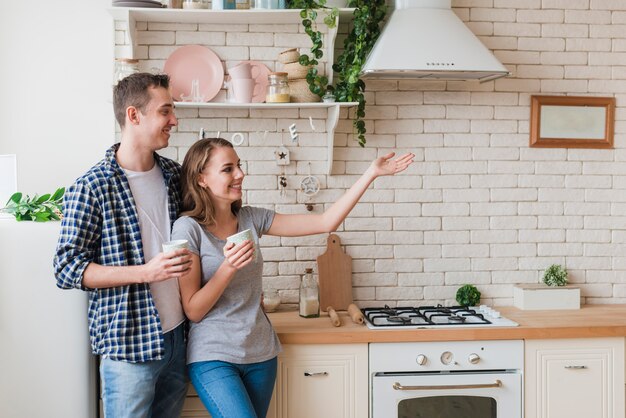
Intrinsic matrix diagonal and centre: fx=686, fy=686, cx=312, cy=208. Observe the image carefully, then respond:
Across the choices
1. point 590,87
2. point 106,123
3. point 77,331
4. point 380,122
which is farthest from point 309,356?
point 590,87

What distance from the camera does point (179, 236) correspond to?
240 cm

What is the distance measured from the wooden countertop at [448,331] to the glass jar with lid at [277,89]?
0.99 m

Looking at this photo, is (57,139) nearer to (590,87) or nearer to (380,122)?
(380,122)

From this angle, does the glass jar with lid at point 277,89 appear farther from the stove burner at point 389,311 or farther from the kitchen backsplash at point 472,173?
the stove burner at point 389,311

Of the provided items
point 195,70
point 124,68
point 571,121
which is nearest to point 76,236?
point 124,68

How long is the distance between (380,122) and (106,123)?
1.30 metres

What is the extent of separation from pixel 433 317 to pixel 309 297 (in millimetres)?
577

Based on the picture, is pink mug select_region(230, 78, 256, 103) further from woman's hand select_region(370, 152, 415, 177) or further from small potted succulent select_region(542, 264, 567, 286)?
small potted succulent select_region(542, 264, 567, 286)

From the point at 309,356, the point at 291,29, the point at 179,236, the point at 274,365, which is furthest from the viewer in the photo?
the point at 291,29

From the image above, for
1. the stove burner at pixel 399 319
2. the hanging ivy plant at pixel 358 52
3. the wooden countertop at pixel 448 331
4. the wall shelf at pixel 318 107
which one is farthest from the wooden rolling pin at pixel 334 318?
the hanging ivy plant at pixel 358 52

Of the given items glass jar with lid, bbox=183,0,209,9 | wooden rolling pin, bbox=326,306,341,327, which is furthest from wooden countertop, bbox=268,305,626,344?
glass jar with lid, bbox=183,0,209,9

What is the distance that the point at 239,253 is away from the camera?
2254 millimetres

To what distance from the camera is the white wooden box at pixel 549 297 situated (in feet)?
10.8

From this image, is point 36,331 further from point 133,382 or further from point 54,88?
point 54,88
